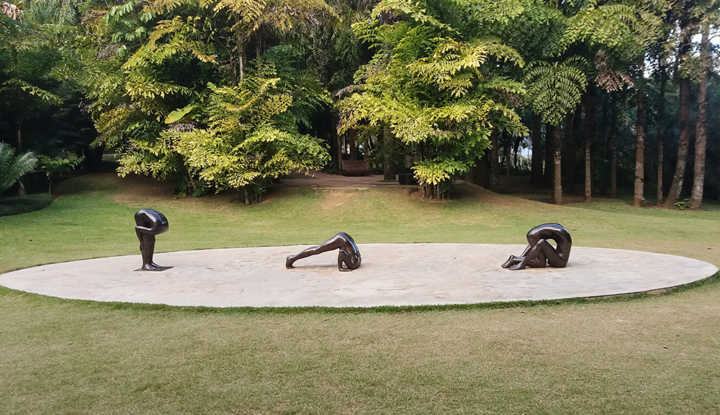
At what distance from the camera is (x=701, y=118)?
62.6ft

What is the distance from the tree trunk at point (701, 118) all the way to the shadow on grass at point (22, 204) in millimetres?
24611

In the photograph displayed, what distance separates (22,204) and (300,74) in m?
12.0

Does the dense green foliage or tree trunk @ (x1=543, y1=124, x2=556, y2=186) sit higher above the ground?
the dense green foliage

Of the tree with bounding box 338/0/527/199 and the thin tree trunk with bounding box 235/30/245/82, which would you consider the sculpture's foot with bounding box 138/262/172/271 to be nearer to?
the tree with bounding box 338/0/527/199

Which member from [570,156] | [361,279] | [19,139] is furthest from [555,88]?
[19,139]

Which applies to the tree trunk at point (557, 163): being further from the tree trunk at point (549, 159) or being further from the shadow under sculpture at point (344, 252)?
the shadow under sculpture at point (344, 252)

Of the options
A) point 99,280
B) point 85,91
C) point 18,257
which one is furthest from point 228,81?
point 99,280

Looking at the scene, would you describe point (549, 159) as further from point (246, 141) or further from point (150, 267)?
point (150, 267)

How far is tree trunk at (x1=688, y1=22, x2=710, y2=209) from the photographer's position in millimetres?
18188

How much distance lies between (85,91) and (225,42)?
644cm

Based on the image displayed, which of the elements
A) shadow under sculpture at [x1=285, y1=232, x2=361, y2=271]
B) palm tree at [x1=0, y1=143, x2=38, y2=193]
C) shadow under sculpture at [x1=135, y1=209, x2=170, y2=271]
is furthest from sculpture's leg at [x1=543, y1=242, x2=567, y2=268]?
palm tree at [x1=0, y1=143, x2=38, y2=193]

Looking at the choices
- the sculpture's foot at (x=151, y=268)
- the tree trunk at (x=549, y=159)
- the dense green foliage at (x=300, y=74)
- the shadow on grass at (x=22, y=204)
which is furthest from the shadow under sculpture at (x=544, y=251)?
the tree trunk at (x=549, y=159)

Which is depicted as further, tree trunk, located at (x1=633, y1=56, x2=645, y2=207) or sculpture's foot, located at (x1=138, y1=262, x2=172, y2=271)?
tree trunk, located at (x1=633, y1=56, x2=645, y2=207)

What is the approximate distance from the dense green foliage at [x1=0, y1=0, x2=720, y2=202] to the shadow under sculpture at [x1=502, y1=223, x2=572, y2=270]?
9385 mm
